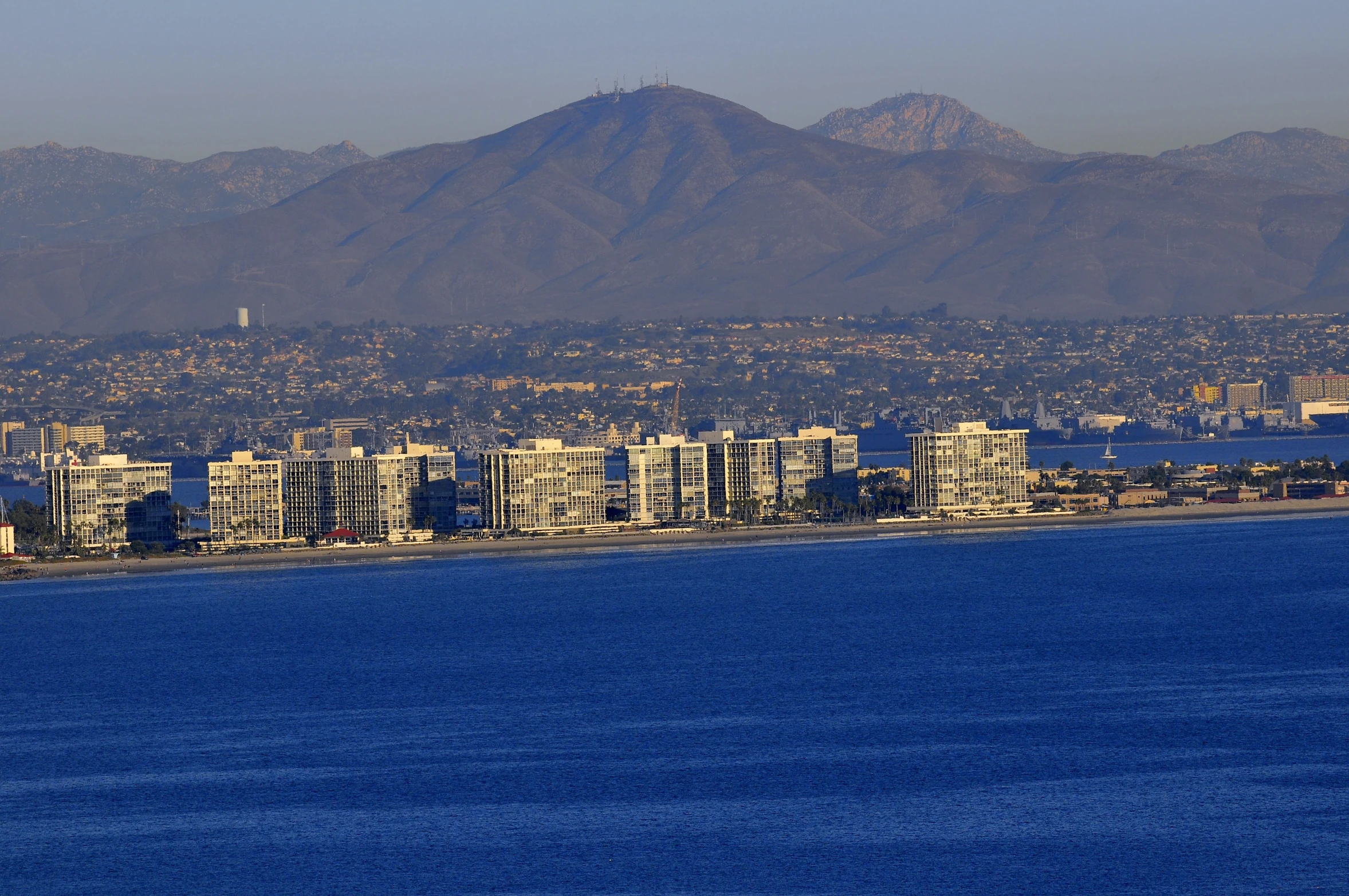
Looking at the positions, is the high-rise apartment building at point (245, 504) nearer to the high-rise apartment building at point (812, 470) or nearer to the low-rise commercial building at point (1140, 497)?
the high-rise apartment building at point (812, 470)

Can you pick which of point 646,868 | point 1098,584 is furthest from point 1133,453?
point 646,868

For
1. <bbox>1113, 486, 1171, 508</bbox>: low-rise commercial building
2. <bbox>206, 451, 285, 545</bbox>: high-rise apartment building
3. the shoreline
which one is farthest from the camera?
<bbox>1113, 486, 1171, 508</bbox>: low-rise commercial building

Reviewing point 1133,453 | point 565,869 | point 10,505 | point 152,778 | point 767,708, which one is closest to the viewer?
point 565,869

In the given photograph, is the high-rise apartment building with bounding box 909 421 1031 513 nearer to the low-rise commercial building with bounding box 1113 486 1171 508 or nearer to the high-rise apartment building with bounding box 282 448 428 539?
the low-rise commercial building with bounding box 1113 486 1171 508

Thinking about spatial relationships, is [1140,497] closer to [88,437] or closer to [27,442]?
[27,442]

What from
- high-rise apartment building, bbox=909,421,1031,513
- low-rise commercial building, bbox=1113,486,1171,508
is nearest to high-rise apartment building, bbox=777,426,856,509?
high-rise apartment building, bbox=909,421,1031,513

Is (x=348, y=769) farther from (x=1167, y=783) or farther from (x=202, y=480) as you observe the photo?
(x=202, y=480)
